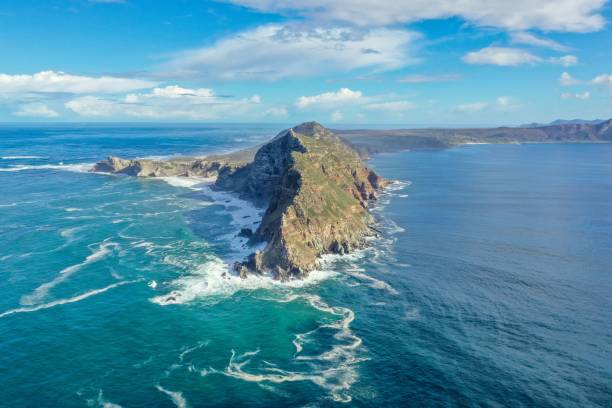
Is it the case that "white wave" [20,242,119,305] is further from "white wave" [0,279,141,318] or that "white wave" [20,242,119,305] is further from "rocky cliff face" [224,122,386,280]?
"rocky cliff face" [224,122,386,280]

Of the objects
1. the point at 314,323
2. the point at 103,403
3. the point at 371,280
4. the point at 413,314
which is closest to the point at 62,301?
the point at 103,403

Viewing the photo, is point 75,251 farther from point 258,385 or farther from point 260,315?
point 258,385

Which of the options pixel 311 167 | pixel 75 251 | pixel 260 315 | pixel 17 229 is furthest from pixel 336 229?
pixel 17 229

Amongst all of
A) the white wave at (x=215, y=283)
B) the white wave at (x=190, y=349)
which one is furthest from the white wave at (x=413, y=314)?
the white wave at (x=190, y=349)

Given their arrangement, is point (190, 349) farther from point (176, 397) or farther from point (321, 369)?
point (321, 369)

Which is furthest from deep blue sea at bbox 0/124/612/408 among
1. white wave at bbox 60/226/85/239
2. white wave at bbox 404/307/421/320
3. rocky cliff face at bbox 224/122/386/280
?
rocky cliff face at bbox 224/122/386/280

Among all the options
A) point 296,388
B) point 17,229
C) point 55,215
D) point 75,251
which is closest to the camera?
point 296,388
